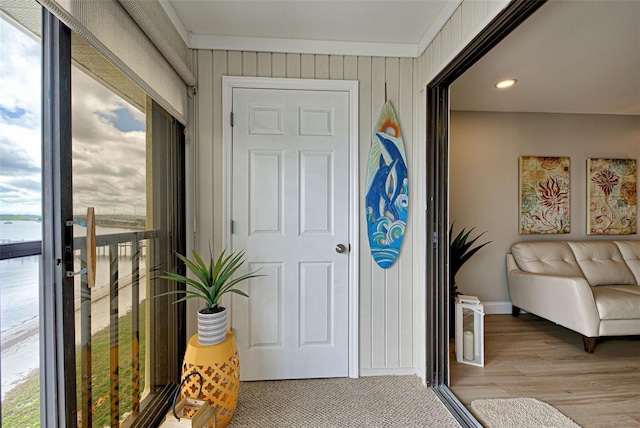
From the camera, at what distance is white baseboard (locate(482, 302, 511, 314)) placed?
3.39 metres

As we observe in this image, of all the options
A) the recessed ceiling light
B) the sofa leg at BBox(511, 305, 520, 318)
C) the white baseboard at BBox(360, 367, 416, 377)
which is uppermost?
the recessed ceiling light

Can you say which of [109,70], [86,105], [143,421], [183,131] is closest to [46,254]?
[86,105]

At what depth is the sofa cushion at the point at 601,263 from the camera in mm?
3057

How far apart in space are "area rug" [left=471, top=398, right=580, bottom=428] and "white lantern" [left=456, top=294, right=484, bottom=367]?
488mm

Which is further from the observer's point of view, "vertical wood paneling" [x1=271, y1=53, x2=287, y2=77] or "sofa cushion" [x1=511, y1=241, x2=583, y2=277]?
"sofa cushion" [x1=511, y1=241, x2=583, y2=277]

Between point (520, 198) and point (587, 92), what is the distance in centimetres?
114

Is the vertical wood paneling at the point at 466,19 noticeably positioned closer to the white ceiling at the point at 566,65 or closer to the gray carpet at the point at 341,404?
the white ceiling at the point at 566,65

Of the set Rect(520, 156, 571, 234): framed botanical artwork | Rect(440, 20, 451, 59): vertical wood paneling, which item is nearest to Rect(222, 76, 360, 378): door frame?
Rect(440, 20, 451, 59): vertical wood paneling

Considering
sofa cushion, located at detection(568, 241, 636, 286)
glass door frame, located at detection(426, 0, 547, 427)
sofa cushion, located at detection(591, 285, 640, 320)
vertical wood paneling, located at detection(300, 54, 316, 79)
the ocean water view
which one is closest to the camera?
the ocean water view

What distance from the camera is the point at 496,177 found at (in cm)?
339

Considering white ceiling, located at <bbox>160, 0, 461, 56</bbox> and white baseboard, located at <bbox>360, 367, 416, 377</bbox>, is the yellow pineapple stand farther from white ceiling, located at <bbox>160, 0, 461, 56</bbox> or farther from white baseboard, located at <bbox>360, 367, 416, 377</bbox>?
white ceiling, located at <bbox>160, 0, 461, 56</bbox>

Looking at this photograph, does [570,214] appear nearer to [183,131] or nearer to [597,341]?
[597,341]

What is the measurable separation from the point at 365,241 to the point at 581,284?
190 cm

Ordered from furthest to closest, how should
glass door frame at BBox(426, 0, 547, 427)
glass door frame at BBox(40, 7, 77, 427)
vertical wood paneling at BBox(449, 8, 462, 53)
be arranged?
glass door frame at BBox(426, 0, 547, 427) < vertical wood paneling at BBox(449, 8, 462, 53) < glass door frame at BBox(40, 7, 77, 427)
